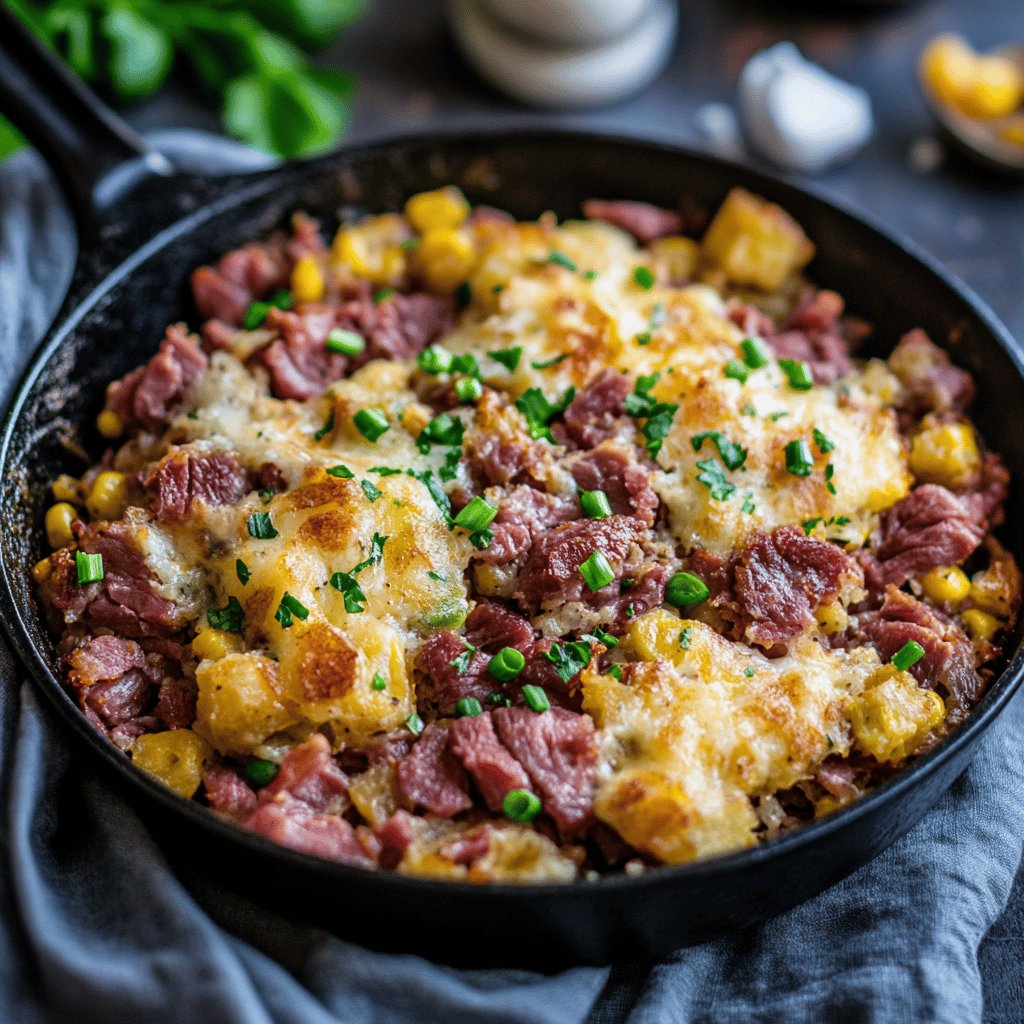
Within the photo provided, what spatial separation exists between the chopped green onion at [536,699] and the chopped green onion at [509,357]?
53.4 inches

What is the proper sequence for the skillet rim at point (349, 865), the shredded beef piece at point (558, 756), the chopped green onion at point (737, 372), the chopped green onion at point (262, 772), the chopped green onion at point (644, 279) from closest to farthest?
the skillet rim at point (349, 865) → the shredded beef piece at point (558, 756) → the chopped green onion at point (262, 772) → the chopped green onion at point (737, 372) → the chopped green onion at point (644, 279)

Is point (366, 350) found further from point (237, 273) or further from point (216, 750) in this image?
point (216, 750)

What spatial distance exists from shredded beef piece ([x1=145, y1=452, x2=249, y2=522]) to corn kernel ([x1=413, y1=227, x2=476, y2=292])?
142 centimetres

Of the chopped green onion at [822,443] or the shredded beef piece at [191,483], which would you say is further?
the chopped green onion at [822,443]

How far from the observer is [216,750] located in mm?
3732

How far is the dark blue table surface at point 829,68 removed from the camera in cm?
648

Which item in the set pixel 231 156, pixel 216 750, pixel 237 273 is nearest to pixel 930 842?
pixel 216 750

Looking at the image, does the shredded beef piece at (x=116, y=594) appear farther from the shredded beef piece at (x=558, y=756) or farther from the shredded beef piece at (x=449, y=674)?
the shredded beef piece at (x=558, y=756)

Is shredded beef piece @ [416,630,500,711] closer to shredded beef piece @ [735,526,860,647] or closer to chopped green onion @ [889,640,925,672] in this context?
shredded beef piece @ [735,526,860,647]

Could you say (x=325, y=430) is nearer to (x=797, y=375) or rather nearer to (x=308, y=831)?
(x=308, y=831)

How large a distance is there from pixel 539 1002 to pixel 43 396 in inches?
112

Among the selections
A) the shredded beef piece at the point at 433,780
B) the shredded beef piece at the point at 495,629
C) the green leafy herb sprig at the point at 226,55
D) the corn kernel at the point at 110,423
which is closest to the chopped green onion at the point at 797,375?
the shredded beef piece at the point at 495,629

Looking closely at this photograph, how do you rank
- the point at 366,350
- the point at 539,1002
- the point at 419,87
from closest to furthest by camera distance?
the point at 539,1002 → the point at 366,350 → the point at 419,87

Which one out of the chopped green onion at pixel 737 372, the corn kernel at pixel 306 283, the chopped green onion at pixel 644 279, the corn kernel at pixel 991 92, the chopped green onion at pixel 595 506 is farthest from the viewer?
the corn kernel at pixel 991 92
